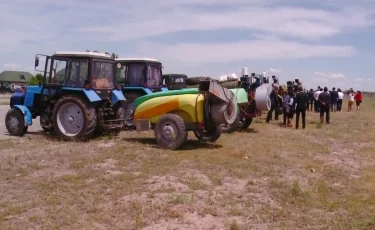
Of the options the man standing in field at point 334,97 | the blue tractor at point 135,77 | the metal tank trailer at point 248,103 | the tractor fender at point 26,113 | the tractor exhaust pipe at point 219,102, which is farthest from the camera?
the man standing in field at point 334,97

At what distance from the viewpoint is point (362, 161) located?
9.90 meters

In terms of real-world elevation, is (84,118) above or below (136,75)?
below

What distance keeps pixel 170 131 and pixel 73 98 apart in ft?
8.92

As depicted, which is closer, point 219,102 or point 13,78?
point 219,102

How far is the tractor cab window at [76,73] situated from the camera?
429 inches

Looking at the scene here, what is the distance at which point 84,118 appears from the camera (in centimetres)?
1059

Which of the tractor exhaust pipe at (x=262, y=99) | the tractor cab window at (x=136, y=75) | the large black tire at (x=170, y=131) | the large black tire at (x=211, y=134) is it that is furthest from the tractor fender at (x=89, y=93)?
the tractor exhaust pipe at (x=262, y=99)

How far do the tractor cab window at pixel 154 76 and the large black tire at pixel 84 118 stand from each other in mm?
3880

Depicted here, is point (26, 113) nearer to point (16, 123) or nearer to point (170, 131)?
point (16, 123)

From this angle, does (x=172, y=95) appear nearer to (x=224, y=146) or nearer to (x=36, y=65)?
(x=224, y=146)

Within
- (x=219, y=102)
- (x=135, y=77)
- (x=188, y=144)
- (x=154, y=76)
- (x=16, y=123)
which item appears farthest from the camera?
(x=154, y=76)

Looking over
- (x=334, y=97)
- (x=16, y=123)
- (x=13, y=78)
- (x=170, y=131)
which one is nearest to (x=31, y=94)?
(x=16, y=123)

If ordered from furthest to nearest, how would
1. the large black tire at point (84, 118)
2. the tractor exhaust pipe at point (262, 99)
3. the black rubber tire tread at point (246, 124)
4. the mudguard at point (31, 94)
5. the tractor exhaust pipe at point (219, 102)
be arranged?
the black rubber tire tread at point (246, 124) → the tractor exhaust pipe at point (262, 99) → the mudguard at point (31, 94) → the large black tire at point (84, 118) → the tractor exhaust pipe at point (219, 102)

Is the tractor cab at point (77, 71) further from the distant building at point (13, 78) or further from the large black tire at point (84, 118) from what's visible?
the distant building at point (13, 78)
